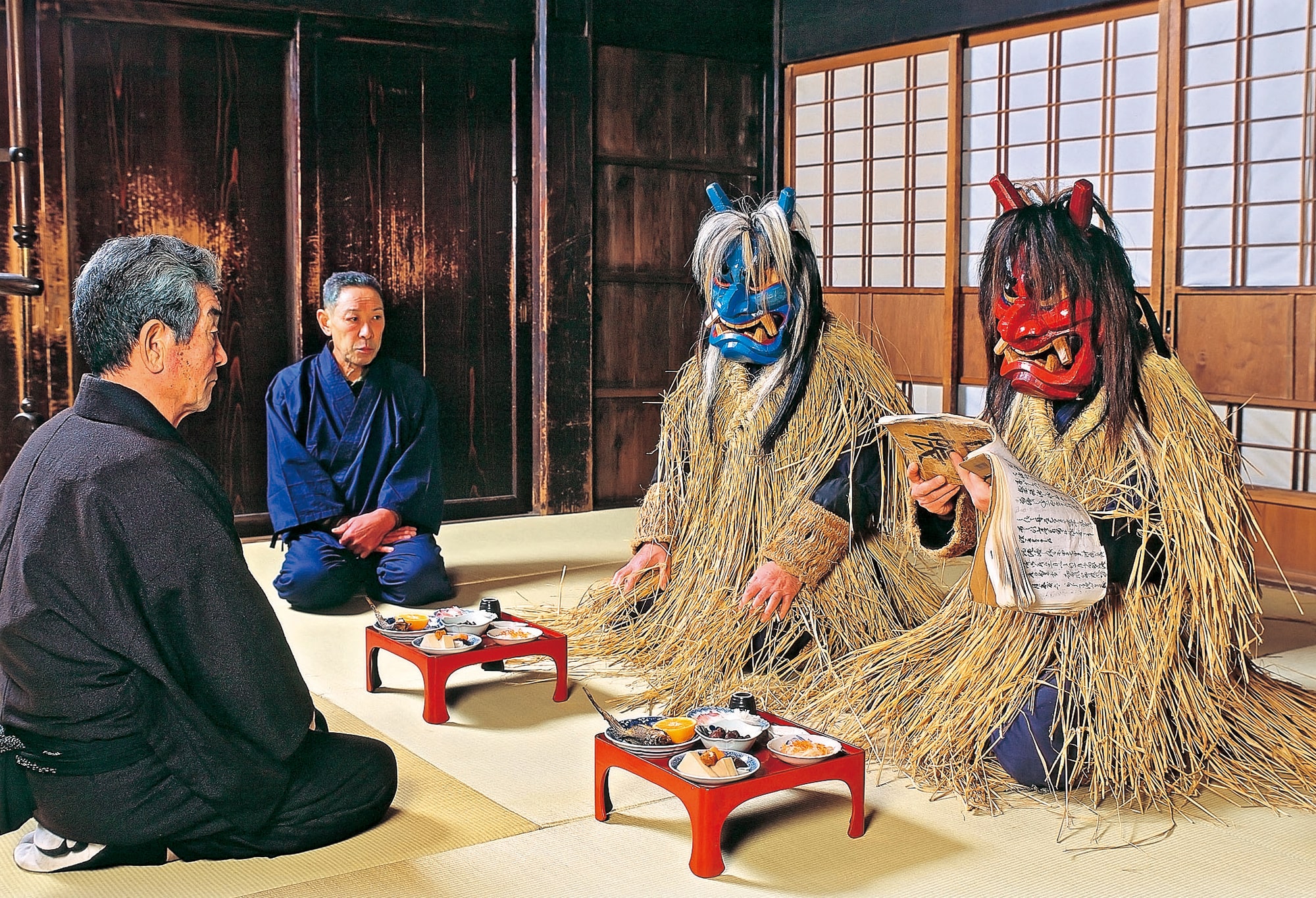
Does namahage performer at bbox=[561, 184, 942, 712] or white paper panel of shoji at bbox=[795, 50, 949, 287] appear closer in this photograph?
namahage performer at bbox=[561, 184, 942, 712]

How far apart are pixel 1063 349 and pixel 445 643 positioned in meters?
1.48

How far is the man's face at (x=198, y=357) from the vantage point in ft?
6.72

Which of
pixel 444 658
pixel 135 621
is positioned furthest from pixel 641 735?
pixel 135 621

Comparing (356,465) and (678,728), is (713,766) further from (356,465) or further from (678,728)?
(356,465)

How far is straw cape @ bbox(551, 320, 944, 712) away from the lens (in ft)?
9.96

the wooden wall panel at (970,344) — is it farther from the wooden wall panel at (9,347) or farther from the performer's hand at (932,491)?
the wooden wall panel at (9,347)

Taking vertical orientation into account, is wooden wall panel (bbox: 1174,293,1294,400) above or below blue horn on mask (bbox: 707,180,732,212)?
below

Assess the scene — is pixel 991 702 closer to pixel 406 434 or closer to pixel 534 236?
pixel 406 434

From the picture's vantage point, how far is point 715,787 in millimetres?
2105

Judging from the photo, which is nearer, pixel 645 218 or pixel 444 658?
pixel 444 658

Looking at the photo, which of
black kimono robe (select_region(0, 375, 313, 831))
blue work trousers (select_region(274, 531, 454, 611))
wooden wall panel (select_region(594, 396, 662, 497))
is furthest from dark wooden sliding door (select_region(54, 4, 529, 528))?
black kimono robe (select_region(0, 375, 313, 831))

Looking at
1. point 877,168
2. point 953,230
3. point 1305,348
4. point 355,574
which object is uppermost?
point 877,168

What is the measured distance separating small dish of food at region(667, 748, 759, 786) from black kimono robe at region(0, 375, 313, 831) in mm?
642

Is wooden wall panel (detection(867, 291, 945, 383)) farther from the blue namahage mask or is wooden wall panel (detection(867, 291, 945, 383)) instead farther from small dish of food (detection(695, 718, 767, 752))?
small dish of food (detection(695, 718, 767, 752))
